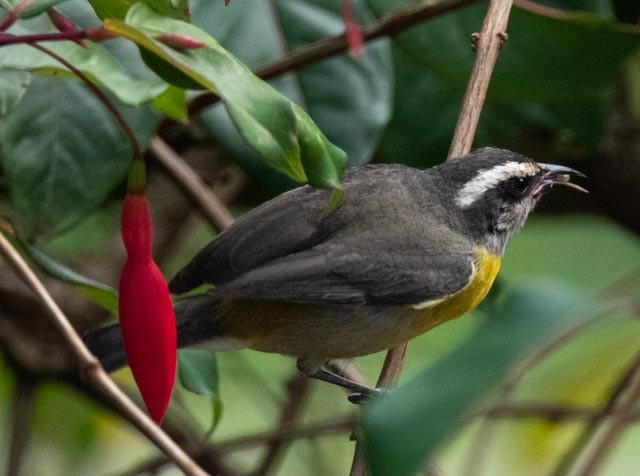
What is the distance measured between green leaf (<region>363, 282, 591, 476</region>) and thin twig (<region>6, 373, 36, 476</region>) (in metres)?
2.27

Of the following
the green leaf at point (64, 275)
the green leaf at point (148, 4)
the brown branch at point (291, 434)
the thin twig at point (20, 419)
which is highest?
the green leaf at point (148, 4)

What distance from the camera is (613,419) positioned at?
285 cm

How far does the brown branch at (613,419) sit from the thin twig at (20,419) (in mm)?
1623

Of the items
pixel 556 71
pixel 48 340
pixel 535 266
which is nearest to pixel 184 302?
pixel 48 340

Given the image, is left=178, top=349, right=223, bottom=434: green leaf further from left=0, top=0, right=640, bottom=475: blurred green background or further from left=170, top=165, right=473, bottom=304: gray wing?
left=0, top=0, right=640, bottom=475: blurred green background

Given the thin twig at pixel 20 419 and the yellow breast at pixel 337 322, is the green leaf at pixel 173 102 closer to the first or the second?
the yellow breast at pixel 337 322

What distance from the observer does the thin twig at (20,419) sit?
316 centimetres

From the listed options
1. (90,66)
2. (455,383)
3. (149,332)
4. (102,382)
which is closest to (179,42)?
(90,66)

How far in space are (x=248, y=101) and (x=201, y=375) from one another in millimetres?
1091

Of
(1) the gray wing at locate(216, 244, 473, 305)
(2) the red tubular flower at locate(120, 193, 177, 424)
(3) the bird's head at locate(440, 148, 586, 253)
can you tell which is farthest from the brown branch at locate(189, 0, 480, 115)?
(2) the red tubular flower at locate(120, 193, 177, 424)

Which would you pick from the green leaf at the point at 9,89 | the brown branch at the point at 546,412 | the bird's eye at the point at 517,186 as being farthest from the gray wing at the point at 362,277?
the green leaf at the point at 9,89

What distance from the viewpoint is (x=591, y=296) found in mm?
1213

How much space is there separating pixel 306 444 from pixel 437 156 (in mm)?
1447

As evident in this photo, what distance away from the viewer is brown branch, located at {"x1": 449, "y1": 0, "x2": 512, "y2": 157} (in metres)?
2.41
